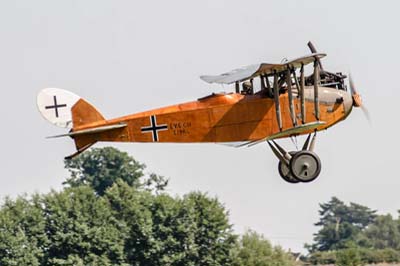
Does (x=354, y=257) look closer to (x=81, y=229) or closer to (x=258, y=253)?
(x=258, y=253)

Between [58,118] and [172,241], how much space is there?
35.2m

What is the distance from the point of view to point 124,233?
6931cm

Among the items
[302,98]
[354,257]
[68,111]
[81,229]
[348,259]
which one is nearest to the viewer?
[302,98]

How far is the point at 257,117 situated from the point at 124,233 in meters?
39.8

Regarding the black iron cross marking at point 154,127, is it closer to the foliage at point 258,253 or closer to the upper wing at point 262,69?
the upper wing at point 262,69

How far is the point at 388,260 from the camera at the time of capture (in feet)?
234

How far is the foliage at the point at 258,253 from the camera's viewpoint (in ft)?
206

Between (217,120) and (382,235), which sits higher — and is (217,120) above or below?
above

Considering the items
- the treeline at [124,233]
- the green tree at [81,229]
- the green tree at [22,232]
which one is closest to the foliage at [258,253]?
the treeline at [124,233]

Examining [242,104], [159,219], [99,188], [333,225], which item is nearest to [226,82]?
[242,104]

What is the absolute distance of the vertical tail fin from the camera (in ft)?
101

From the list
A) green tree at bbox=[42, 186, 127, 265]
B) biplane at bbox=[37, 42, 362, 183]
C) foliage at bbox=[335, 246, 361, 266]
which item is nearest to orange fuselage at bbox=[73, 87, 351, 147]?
biplane at bbox=[37, 42, 362, 183]

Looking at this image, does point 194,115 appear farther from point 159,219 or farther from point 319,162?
point 159,219

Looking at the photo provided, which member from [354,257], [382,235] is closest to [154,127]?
[354,257]
